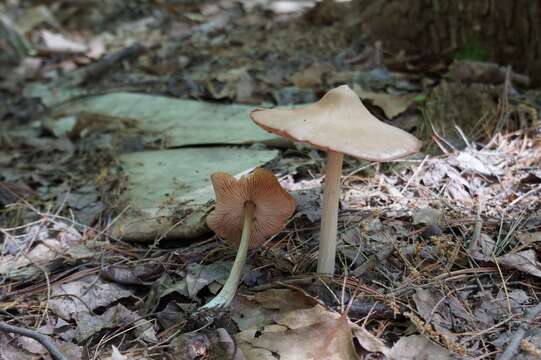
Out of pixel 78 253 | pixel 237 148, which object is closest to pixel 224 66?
pixel 237 148

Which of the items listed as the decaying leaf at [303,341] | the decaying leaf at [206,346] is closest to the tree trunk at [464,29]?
the decaying leaf at [303,341]

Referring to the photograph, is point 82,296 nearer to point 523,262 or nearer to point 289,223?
point 289,223

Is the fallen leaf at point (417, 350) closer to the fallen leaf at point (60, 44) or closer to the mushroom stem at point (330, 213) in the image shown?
the mushroom stem at point (330, 213)

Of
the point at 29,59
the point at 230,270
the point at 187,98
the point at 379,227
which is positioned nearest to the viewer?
the point at 230,270

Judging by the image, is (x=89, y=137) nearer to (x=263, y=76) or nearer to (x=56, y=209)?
(x=56, y=209)

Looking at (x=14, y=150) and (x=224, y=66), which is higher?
(x=224, y=66)

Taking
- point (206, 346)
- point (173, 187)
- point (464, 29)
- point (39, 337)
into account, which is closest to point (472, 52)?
point (464, 29)

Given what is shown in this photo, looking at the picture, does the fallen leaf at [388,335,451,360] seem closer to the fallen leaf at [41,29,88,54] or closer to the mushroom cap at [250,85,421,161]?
the mushroom cap at [250,85,421,161]
